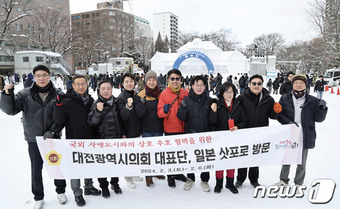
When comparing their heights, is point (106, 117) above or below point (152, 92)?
below

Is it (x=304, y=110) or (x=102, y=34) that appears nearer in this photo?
(x=304, y=110)

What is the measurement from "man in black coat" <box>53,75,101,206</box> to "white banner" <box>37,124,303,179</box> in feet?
0.45

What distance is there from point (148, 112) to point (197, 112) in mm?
791

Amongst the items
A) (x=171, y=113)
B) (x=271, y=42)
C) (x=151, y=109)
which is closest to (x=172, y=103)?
(x=171, y=113)

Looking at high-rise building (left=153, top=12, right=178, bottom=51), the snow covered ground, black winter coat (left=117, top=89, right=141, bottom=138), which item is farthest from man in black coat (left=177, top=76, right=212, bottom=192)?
high-rise building (left=153, top=12, right=178, bottom=51)

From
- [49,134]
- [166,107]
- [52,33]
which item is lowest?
[49,134]

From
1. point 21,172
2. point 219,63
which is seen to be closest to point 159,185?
point 21,172

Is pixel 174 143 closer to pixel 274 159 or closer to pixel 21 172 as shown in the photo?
pixel 274 159

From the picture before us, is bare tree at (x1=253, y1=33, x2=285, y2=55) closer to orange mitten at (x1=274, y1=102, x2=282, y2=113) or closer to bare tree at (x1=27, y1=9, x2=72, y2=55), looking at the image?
bare tree at (x1=27, y1=9, x2=72, y2=55)

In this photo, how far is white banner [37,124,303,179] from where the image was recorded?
3107 millimetres

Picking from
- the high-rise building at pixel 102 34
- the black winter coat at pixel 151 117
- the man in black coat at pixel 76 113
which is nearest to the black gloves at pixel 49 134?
the man in black coat at pixel 76 113

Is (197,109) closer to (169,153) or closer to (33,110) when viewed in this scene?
(169,153)

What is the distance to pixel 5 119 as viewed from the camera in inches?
380

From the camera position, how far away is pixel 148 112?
3463 mm
